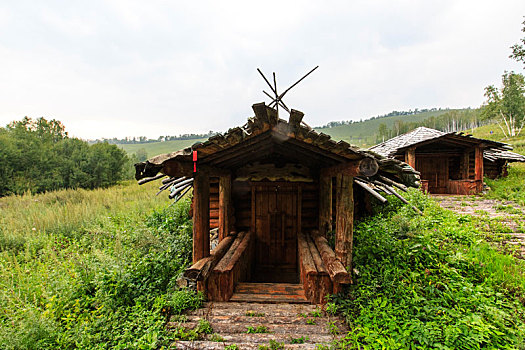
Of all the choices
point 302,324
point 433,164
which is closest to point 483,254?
point 302,324

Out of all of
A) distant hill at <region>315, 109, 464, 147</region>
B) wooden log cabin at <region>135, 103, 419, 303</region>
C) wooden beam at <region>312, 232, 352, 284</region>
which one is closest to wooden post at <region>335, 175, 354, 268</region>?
wooden log cabin at <region>135, 103, 419, 303</region>

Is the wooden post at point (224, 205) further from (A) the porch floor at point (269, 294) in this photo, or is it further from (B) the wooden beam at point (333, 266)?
(B) the wooden beam at point (333, 266)

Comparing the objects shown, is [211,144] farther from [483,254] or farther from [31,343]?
[483,254]

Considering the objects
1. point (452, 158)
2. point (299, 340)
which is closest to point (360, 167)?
point (299, 340)

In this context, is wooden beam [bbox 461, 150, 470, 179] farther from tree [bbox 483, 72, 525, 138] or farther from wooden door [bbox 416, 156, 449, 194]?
tree [bbox 483, 72, 525, 138]

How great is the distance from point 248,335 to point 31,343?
3121 millimetres

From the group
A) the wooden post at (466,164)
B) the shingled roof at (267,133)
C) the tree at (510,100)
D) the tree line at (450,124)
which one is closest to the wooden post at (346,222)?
the shingled roof at (267,133)

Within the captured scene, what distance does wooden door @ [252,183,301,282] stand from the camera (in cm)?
679

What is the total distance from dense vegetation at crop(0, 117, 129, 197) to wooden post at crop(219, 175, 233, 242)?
19750 millimetres

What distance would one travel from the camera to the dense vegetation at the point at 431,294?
285 centimetres

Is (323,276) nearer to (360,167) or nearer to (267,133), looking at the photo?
(360,167)

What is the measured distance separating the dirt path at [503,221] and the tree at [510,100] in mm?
36430

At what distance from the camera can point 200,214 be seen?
423cm

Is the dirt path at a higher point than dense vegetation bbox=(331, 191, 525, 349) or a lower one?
higher
